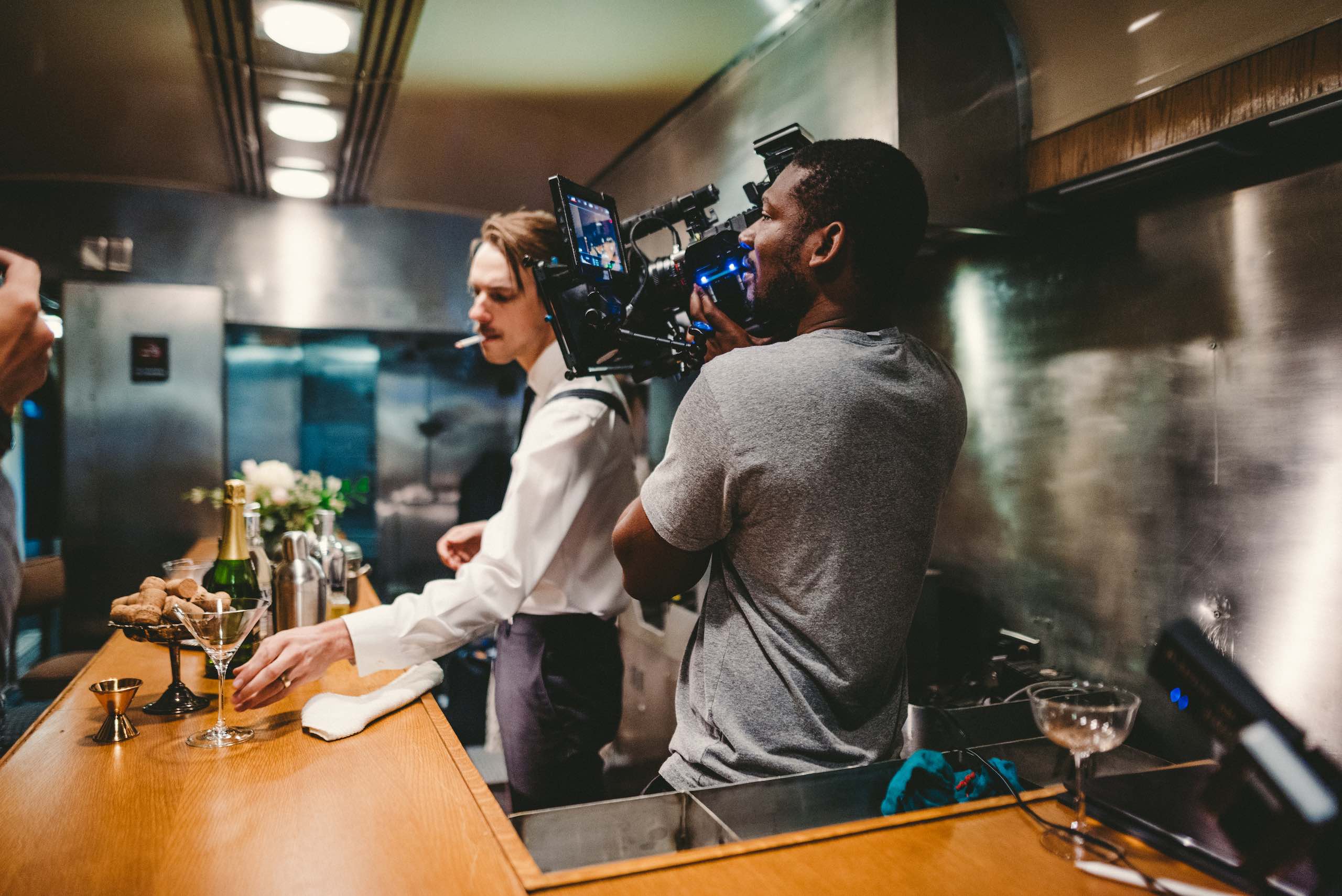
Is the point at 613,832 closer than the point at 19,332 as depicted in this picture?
Yes

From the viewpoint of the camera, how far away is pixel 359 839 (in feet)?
2.88

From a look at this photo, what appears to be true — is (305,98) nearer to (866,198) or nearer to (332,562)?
(332,562)

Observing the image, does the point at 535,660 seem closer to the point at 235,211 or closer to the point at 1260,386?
the point at 1260,386

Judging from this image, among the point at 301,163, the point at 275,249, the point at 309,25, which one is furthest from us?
the point at 275,249

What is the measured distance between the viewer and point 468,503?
15.8 ft

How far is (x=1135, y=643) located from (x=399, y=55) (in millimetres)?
2558

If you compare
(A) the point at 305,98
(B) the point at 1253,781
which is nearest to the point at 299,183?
(A) the point at 305,98

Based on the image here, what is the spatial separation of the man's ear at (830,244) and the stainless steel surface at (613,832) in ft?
2.24

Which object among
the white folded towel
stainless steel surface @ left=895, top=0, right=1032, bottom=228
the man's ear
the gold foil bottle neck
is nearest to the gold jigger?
the white folded towel

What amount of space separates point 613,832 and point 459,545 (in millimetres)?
1139

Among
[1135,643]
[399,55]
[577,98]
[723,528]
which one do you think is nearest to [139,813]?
[723,528]

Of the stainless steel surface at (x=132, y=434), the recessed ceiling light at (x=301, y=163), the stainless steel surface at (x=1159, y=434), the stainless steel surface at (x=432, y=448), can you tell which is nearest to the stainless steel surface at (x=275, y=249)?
the stainless steel surface at (x=132, y=434)

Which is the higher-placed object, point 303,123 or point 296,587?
point 303,123

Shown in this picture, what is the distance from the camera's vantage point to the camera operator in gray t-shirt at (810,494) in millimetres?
979
